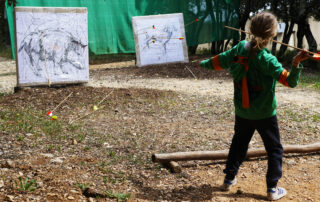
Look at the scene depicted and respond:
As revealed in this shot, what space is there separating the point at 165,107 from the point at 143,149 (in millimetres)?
2119

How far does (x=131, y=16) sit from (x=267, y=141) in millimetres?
10469

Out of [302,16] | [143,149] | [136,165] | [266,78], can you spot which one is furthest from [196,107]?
[302,16]

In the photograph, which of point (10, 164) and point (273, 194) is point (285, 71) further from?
point (10, 164)

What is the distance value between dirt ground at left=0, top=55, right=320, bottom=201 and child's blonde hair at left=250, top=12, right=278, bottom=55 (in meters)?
1.35

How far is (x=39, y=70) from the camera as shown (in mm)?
7246

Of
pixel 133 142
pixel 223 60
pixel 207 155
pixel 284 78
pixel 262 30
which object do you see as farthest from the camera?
pixel 133 142

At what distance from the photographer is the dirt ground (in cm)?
338

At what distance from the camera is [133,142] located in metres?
4.65

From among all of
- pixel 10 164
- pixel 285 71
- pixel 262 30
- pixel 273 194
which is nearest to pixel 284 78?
pixel 285 71

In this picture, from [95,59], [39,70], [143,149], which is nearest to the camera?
[143,149]

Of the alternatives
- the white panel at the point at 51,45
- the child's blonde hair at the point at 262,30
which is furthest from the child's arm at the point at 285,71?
the white panel at the point at 51,45

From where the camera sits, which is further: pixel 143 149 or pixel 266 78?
pixel 143 149

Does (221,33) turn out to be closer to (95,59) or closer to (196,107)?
(95,59)

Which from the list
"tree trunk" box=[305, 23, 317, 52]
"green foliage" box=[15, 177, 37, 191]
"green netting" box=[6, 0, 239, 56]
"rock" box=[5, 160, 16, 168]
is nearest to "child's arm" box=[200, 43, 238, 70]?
"green foliage" box=[15, 177, 37, 191]
